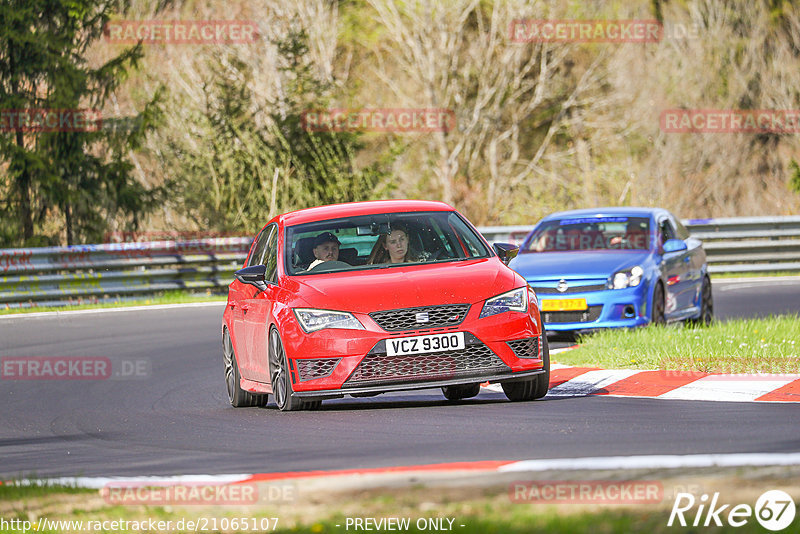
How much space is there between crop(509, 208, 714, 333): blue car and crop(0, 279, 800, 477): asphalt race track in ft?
12.2

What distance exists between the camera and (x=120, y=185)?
1221 inches

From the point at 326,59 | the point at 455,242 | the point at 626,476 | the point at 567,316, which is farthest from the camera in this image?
the point at 326,59

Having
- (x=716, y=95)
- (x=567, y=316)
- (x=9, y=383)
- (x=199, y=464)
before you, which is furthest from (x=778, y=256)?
(x=716, y=95)

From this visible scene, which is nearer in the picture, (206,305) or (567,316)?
(567,316)

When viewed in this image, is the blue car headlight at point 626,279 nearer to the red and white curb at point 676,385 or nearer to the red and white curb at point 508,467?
the red and white curb at point 676,385

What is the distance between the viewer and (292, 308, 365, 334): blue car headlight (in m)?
10.1

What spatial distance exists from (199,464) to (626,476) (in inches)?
116

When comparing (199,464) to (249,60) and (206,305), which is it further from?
(249,60)

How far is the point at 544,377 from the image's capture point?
35.1 ft

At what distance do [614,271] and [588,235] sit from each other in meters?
1.73

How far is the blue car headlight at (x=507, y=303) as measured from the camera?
33.6 feet

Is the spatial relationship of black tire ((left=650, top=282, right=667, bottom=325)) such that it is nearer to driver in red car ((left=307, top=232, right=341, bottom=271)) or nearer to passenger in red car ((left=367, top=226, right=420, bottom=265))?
passenger in red car ((left=367, top=226, right=420, bottom=265))

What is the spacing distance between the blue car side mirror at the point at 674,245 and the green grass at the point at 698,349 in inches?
60.7

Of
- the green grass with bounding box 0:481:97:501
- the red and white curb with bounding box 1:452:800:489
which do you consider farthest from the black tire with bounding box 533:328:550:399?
the green grass with bounding box 0:481:97:501
